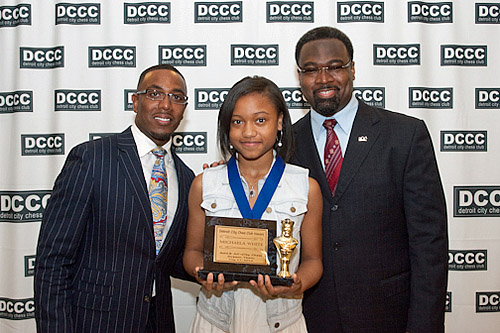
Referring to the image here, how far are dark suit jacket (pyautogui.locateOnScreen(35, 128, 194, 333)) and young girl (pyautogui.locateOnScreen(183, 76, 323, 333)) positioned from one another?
25 centimetres

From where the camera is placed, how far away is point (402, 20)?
3.46 m

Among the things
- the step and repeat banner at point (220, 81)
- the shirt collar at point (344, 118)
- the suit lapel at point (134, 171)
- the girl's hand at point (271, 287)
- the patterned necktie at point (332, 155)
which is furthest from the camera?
the step and repeat banner at point (220, 81)

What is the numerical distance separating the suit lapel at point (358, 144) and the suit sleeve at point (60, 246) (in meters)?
1.24

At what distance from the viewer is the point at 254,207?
1894 mm

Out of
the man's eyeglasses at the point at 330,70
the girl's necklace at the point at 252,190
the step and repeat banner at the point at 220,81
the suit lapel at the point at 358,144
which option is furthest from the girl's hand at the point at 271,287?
the step and repeat banner at the point at 220,81

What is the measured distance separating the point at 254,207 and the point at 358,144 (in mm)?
670

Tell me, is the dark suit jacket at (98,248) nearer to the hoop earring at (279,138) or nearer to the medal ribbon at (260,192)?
the medal ribbon at (260,192)

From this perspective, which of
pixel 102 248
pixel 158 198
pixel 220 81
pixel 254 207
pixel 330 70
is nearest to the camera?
pixel 254 207

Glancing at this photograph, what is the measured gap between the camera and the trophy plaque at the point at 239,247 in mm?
1768

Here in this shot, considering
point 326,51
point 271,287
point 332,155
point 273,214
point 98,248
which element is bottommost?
point 271,287

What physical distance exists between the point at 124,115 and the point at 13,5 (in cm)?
132

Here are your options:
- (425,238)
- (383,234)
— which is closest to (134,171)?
(383,234)

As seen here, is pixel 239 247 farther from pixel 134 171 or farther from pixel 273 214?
pixel 134 171

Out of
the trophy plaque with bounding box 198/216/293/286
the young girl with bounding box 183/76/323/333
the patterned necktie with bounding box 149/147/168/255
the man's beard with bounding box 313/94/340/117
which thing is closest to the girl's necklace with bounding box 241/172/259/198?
the young girl with bounding box 183/76/323/333
